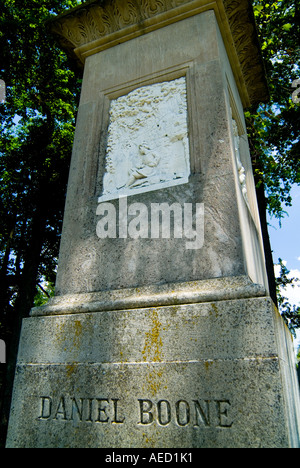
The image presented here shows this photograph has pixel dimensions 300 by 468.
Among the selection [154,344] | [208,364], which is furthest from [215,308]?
→ [154,344]

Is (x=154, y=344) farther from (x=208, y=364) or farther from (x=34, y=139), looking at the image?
(x=34, y=139)

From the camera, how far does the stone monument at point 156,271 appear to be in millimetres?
2248

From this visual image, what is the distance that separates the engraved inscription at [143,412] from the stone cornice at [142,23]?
13.7 feet

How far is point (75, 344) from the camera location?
109 inches

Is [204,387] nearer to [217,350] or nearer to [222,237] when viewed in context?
[217,350]

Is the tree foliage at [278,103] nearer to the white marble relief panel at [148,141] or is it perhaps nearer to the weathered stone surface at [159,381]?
the white marble relief panel at [148,141]

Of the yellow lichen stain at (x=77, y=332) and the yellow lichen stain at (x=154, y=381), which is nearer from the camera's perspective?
the yellow lichen stain at (x=154, y=381)

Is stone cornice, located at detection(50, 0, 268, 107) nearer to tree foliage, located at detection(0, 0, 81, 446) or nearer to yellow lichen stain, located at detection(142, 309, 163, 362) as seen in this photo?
yellow lichen stain, located at detection(142, 309, 163, 362)

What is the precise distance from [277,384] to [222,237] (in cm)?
122

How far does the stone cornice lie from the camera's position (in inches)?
158

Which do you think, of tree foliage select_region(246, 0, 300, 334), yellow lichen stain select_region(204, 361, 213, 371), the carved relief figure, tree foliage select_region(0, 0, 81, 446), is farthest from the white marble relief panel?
tree foliage select_region(0, 0, 81, 446)

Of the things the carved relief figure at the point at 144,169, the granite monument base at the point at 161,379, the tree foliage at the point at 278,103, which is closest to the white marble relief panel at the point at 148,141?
the carved relief figure at the point at 144,169

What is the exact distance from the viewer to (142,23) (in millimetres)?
4195

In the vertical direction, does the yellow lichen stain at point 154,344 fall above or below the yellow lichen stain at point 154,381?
above
